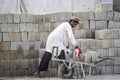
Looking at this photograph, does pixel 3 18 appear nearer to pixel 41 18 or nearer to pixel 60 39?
pixel 41 18

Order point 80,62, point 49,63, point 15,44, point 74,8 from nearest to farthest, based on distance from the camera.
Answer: point 80,62 → point 49,63 → point 15,44 → point 74,8

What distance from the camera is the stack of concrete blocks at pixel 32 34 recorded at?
37.4 ft

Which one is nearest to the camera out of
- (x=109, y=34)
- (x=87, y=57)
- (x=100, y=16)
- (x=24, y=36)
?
(x=87, y=57)

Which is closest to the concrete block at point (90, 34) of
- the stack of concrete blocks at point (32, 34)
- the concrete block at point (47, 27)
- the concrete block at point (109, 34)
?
the stack of concrete blocks at point (32, 34)

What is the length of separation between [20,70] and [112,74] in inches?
107

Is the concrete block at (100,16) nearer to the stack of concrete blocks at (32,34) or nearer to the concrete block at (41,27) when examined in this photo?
the stack of concrete blocks at (32,34)

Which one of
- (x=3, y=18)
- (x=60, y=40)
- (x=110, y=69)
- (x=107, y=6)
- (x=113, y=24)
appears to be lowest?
(x=110, y=69)

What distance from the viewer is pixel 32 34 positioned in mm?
11625

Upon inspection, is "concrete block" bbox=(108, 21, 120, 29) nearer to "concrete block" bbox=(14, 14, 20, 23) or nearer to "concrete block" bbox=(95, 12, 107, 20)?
"concrete block" bbox=(95, 12, 107, 20)

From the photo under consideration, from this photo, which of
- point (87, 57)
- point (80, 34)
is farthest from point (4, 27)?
point (87, 57)

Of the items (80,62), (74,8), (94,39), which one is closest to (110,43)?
(94,39)

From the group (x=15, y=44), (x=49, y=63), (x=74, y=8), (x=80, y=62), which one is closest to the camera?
(x=80, y=62)

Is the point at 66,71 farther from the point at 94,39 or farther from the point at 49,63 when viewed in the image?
the point at 94,39

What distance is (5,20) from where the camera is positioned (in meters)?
11.6
